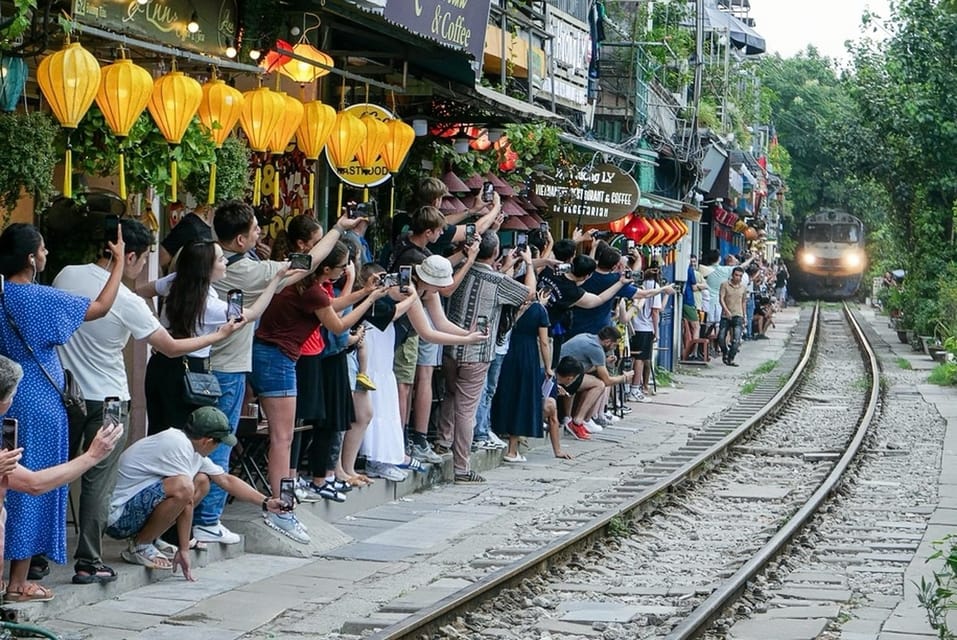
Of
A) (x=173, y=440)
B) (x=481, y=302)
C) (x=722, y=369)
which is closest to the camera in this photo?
(x=173, y=440)

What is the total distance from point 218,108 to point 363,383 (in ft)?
7.97

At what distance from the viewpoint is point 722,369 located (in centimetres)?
3136

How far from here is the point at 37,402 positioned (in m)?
8.41

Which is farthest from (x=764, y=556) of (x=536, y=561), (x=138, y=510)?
(x=138, y=510)

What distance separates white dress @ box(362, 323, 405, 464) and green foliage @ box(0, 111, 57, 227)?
387 cm

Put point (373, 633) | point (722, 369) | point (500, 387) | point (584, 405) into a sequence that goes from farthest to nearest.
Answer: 1. point (722, 369)
2. point (584, 405)
3. point (500, 387)
4. point (373, 633)

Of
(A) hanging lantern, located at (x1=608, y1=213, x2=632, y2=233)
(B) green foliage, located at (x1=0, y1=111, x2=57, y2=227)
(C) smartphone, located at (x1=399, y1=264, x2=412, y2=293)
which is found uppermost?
(A) hanging lantern, located at (x1=608, y1=213, x2=632, y2=233)

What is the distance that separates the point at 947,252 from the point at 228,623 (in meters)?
33.9

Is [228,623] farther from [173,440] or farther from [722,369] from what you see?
[722,369]

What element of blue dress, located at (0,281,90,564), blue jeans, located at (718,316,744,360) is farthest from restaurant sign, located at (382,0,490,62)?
blue jeans, located at (718,316,744,360)

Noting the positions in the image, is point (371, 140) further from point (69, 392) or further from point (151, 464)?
point (69, 392)

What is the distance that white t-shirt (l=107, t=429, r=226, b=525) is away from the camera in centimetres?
923

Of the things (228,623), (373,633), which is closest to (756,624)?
(373,633)

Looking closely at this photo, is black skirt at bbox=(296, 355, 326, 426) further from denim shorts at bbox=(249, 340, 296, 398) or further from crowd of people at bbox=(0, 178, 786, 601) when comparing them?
denim shorts at bbox=(249, 340, 296, 398)
